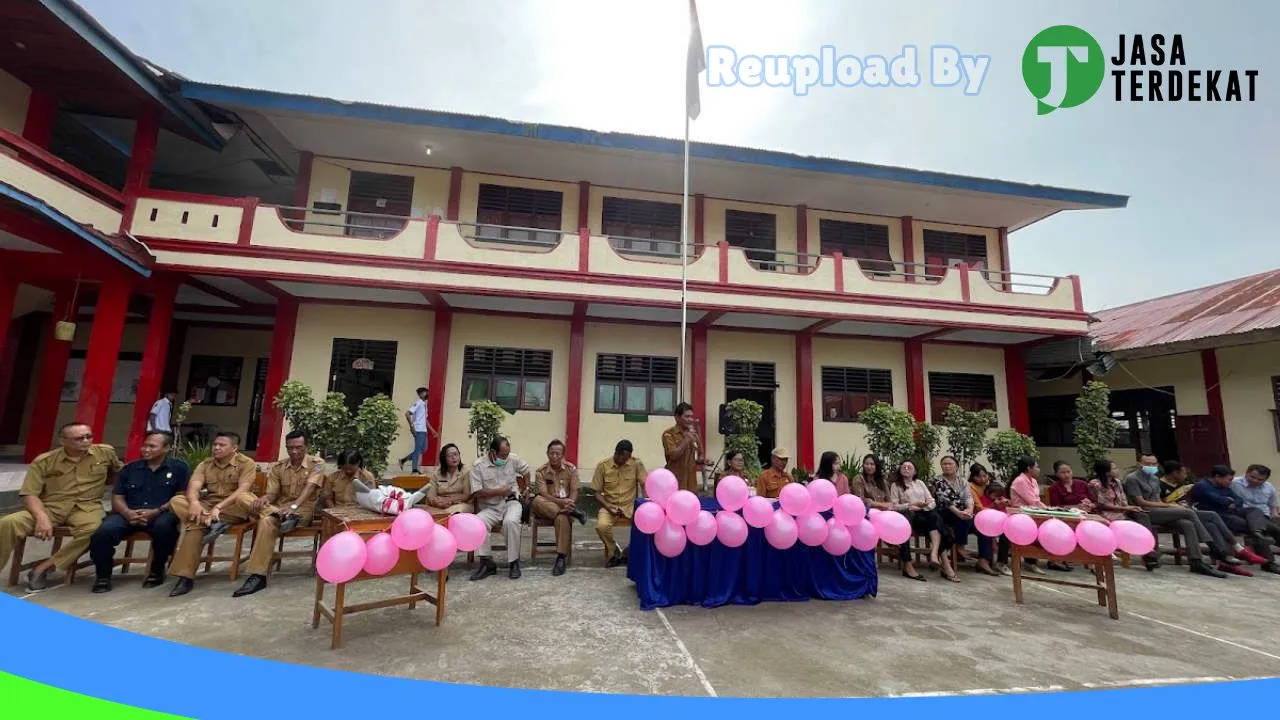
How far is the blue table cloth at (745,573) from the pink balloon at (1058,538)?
4.57 feet

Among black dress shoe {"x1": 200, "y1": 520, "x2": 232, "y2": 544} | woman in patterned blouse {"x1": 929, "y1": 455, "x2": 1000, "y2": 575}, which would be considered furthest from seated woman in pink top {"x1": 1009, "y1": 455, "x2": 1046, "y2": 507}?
black dress shoe {"x1": 200, "y1": 520, "x2": 232, "y2": 544}

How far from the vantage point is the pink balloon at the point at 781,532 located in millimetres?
4371

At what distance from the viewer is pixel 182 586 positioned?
4246 millimetres

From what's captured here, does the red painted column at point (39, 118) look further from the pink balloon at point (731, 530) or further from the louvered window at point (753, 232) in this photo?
the louvered window at point (753, 232)

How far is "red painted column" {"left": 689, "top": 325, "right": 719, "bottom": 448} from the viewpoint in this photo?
11195 mm

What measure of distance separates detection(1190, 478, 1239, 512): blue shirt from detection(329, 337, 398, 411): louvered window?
1222 cm

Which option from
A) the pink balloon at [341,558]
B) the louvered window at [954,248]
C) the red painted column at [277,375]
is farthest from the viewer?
the louvered window at [954,248]

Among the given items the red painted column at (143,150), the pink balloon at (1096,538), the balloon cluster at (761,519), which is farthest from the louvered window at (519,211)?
the pink balloon at (1096,538)

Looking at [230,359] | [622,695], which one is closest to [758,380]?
[622,695]

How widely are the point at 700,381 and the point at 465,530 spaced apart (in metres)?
7.79

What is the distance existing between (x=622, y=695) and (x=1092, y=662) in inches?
117

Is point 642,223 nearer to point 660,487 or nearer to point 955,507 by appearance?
point 955,507

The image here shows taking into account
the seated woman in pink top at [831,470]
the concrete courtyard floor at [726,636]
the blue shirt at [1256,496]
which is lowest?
the concrete courtyard floor at [726,636]

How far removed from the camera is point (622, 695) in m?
2.57
